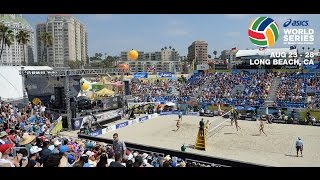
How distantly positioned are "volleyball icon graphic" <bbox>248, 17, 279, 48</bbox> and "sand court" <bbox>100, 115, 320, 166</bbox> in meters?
7.62

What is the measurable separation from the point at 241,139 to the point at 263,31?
12.4 m

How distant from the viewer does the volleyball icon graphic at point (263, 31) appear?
27.6 m

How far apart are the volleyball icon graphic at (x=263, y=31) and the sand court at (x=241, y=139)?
762 cm

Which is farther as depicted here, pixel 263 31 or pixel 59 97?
pixel 263 31

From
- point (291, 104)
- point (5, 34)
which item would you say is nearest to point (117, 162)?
Answer: point (291, 104)

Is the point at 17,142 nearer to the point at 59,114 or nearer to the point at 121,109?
the point at 59,114

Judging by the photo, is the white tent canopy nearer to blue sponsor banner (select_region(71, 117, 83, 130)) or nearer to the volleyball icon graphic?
blue sponsor banner (select_region(71, 117, 83, 130))

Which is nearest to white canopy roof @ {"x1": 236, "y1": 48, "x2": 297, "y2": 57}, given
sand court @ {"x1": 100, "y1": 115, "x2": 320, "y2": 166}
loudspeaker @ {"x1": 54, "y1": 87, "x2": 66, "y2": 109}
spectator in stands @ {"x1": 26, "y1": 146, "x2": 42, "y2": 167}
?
sand court @ {"x1": 100, "y1": 115, "x2": 320, "y2": 166}

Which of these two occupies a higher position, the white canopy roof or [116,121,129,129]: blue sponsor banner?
the white canopy roof

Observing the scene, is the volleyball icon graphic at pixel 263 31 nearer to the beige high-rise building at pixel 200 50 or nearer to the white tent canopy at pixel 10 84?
the white tent canopy at pixel 10 84

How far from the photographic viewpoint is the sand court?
52.9ft

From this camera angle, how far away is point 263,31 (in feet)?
94.3

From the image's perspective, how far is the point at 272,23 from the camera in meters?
28.0

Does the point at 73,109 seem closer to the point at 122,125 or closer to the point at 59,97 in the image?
the point at 59,97
